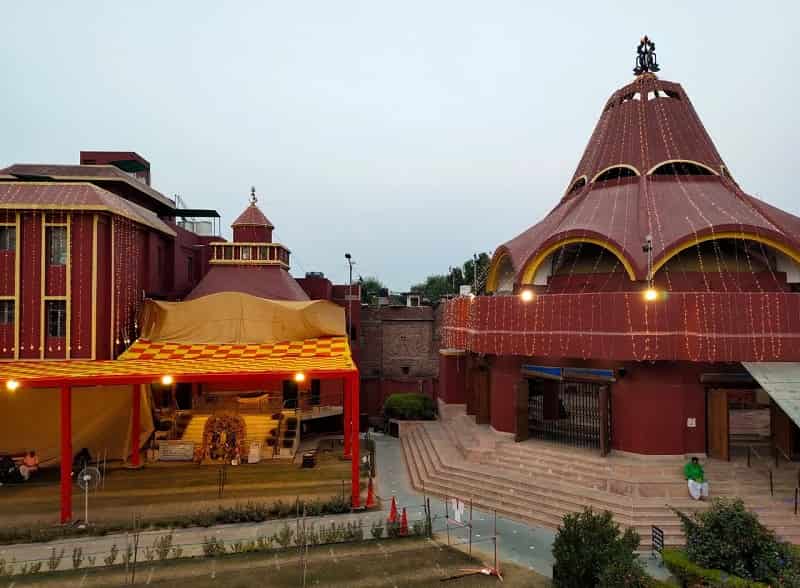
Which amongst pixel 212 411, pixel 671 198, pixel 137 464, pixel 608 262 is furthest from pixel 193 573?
pixel 671 198

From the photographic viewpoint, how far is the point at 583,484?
1570cm

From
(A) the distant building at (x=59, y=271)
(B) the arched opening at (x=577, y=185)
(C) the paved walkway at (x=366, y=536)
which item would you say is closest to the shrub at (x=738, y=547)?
(C) the paved walkway at (x=366, y=536)

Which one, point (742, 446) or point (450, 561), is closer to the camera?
point (450, 561)

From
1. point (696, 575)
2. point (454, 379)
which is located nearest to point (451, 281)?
point (454, 379)

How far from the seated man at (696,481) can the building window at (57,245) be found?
20205 millimetres

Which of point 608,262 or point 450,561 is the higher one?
point 608,262

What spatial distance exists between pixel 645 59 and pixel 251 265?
19982 mm

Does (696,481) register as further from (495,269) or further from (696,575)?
(495,269)

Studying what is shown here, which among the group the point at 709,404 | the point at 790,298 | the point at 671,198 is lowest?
the point at 709,404

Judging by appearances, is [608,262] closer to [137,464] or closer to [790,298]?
[790,298]

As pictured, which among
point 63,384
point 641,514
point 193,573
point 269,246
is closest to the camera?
point 193,573

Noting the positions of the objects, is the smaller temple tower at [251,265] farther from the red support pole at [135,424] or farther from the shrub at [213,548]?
the shrub at [213,548]

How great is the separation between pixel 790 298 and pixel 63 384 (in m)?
20.1

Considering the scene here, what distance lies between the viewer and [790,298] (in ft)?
51.3
